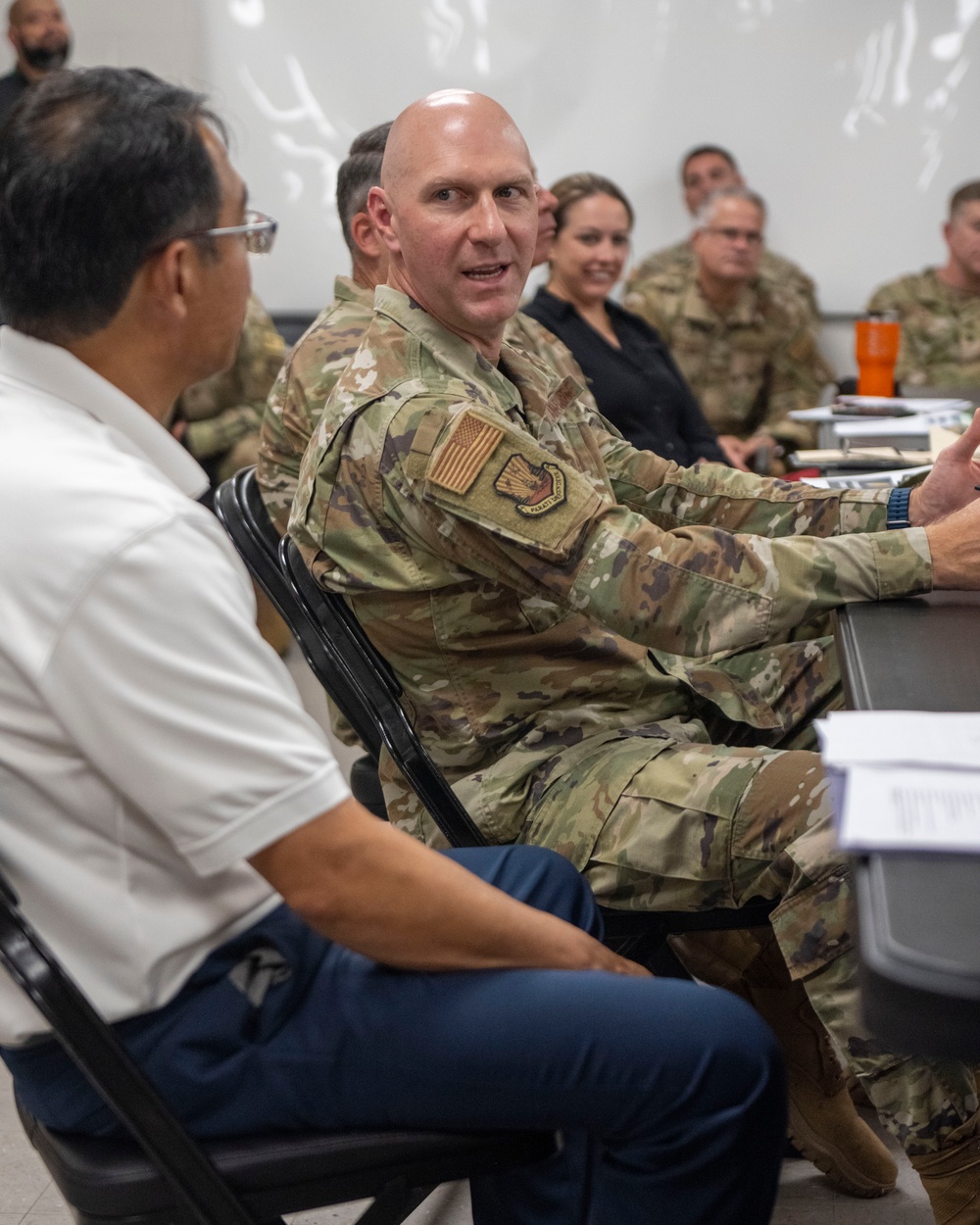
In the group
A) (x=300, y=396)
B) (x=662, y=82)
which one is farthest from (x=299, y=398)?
(x=662, y=82)

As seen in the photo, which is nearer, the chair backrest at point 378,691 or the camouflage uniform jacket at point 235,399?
the chair backrest at point 378,691

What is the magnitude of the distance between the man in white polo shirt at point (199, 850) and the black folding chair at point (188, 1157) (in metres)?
0.02

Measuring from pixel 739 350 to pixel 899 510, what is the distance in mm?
2734

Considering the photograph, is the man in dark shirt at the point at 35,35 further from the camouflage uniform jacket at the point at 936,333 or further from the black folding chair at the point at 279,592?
the black folding chair at the point at 279,592

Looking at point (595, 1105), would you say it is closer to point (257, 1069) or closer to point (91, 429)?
point (257, 1069)

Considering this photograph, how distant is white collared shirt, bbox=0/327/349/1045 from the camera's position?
821 mm

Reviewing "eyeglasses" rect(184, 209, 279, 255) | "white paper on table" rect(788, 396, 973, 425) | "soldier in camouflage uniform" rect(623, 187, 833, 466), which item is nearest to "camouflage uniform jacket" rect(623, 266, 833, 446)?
"soldier in camouflage uniform" rect(623, 187, 833, 466)

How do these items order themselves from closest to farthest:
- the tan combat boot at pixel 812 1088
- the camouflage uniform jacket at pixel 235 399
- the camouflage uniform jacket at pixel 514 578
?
1. the camouflage uniform jacket at pixel 514 578
2. the tan combat boot at pixel 812 1088
3. the camouflage uniform jacket at pixel 235 399

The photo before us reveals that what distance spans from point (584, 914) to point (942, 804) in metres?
0.41

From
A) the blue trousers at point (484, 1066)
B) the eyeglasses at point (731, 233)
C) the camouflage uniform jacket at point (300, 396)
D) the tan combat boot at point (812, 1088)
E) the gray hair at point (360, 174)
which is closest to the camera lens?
the blue trousers at point (484, 1066)

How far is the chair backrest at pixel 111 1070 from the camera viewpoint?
0.85m

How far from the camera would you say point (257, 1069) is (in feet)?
3.07

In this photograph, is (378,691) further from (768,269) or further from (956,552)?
(768,269)

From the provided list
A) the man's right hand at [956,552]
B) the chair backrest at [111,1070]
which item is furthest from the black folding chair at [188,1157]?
the man's right hand at [956,552]
